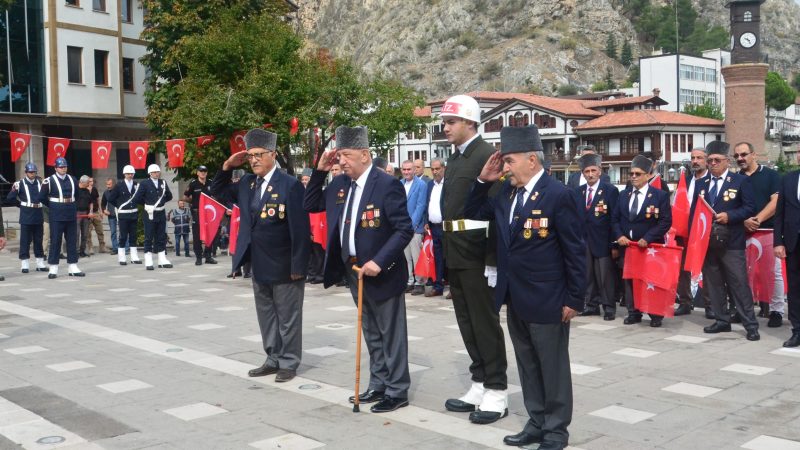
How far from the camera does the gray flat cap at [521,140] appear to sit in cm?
515

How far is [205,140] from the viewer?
25.6m

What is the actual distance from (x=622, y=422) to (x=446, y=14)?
5593 inches

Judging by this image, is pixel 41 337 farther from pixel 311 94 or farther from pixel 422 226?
pixel 311 94

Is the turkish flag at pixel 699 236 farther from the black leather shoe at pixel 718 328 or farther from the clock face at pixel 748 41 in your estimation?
the clock face at pixel 748 41

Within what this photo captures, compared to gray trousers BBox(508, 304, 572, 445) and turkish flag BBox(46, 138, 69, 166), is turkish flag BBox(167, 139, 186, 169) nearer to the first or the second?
turkish flag BBox(46, 138, 69, 166)

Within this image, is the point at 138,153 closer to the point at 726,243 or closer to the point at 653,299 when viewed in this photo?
the point at 653,299

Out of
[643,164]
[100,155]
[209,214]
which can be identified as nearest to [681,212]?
[643,164]

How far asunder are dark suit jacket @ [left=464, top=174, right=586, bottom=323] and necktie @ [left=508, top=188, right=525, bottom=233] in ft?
0.10

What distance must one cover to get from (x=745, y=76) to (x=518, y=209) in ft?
233

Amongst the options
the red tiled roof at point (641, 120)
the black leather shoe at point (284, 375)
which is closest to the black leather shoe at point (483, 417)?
the black leather shoe at point (284, 375)

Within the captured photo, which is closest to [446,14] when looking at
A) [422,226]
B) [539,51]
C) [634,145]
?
[539,51]

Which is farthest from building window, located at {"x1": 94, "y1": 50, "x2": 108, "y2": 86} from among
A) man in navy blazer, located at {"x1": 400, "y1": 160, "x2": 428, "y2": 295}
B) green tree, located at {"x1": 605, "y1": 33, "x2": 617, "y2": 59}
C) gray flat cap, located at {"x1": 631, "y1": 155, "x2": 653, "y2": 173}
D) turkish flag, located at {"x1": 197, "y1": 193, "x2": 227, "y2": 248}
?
green tree, located at {"x1": 605, "y1": 33, "x2": 617, "y2": 59}

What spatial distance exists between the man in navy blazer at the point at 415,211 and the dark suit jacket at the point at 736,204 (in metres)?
4.58

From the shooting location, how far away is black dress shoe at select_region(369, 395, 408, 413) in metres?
6.05
